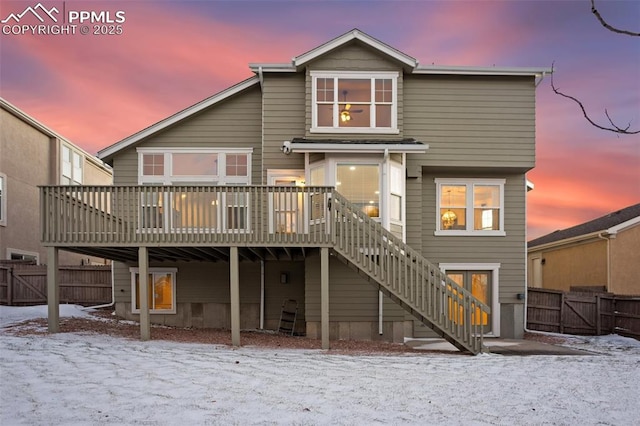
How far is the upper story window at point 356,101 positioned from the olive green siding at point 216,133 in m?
2.28

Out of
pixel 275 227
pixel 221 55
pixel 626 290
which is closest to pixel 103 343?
pixel 275 227

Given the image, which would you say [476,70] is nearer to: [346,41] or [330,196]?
[346,41]

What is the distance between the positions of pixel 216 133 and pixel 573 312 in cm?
1298

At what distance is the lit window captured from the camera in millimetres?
15953

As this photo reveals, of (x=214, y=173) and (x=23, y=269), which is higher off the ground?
(x=214, y=173)

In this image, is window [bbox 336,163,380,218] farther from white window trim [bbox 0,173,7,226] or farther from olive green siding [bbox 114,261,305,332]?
white window trim [bbox 0,173,7,226]

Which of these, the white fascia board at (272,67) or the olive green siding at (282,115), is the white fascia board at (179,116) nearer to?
the white fascia board at (272,67)

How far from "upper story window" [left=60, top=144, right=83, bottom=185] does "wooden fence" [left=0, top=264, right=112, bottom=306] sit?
305 inches

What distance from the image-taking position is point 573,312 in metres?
17.2

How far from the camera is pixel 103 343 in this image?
10.8 m

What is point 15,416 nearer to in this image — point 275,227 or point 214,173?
point 275,227

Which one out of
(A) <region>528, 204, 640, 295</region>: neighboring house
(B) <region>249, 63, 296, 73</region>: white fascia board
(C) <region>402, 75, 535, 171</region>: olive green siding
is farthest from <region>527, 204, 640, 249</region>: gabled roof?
(B) <region>249, 63, 296, 73</region>: white fascia board

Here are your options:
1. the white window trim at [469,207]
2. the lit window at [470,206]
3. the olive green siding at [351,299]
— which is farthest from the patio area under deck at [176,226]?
the lit window at [470,206]

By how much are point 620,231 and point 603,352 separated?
1012 centimetres
